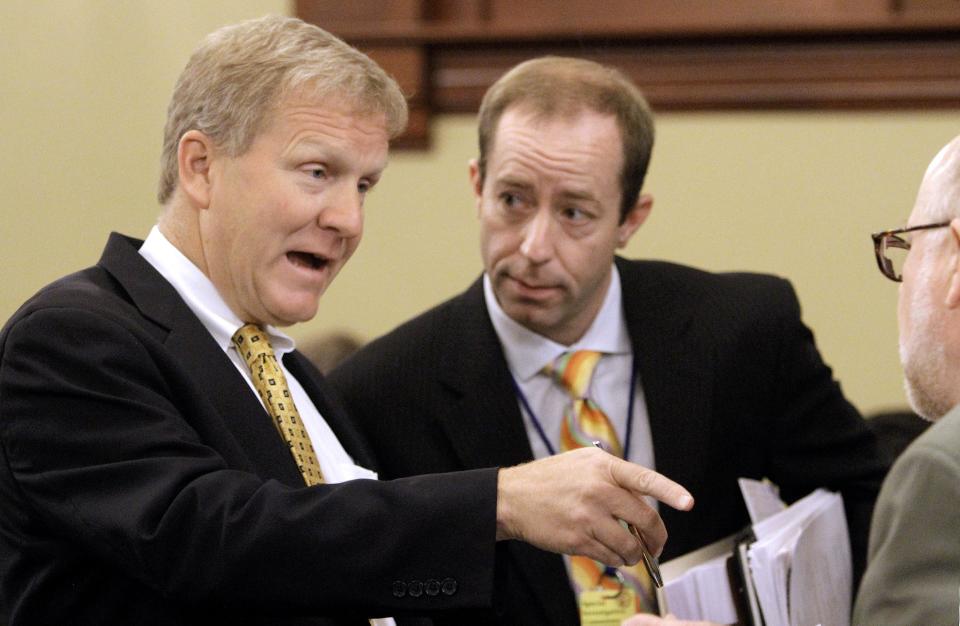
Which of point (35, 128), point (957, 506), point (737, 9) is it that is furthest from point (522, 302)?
point (35, 128)

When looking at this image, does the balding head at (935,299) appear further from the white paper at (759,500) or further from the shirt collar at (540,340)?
the shirt collar at (540,340)

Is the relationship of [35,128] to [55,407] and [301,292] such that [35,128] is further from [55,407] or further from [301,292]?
[55,407]

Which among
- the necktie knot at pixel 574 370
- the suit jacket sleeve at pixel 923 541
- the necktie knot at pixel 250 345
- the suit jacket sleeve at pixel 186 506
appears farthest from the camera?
the necktie knot at pixel 574 370

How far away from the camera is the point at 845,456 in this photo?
3.16 m

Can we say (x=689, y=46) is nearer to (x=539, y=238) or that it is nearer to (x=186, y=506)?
(x=539, y=238)

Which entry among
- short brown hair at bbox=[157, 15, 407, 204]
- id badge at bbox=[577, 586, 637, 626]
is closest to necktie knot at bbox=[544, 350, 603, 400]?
id badge at bbox=[577, 586, 637, 626]

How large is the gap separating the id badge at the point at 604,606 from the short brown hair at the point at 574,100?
2.82ft

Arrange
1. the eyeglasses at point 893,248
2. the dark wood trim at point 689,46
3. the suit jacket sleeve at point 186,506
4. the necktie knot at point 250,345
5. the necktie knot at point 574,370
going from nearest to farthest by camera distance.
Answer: the suit jacket sleeve at point 186,506 → the eyeglasses at point 893,248 → the necktie knot at point 250,345 → the necktie knot at point 574,370 → the dark wood trim at point 689,46

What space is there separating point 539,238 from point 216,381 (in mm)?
1045

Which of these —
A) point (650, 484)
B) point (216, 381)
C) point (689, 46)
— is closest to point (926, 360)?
point (650, 484)

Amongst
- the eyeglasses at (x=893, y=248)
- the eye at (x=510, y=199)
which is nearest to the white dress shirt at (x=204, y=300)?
the eye at (x=510, y=199)

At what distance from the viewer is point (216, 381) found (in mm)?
2203

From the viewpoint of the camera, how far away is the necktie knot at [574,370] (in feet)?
10.3

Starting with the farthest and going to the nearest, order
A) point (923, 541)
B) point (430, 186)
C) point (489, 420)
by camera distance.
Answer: point (430, 186), point (489, 420), point (923, 541)
